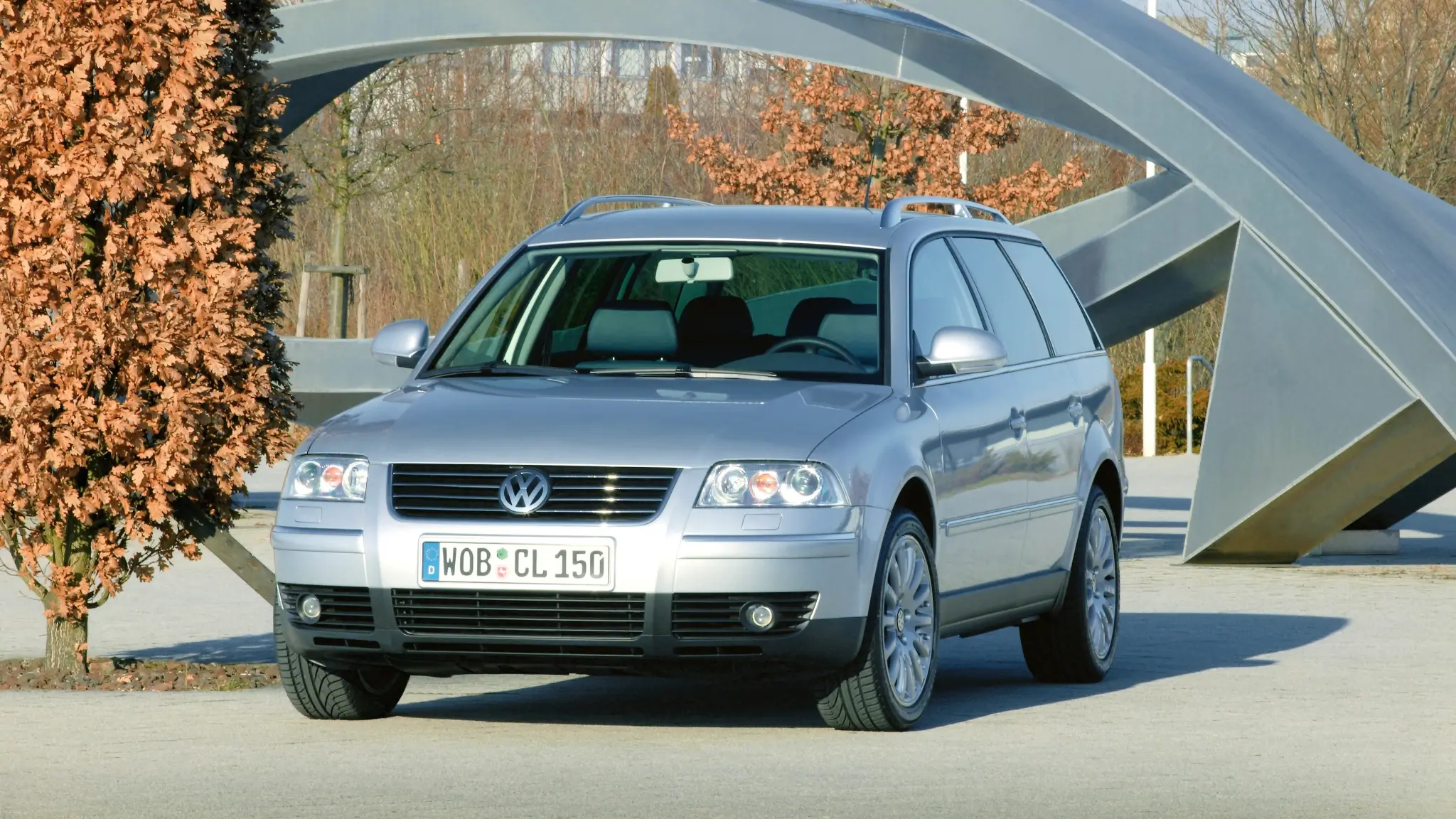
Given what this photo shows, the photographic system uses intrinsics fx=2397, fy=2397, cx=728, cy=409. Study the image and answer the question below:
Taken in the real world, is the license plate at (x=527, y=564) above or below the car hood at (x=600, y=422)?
below

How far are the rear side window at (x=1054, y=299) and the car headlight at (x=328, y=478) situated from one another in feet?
11.6

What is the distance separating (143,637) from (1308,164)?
771cm

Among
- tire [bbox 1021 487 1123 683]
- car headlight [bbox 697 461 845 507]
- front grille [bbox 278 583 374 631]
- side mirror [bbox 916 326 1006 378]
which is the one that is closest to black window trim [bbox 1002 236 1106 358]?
tire [bbox 1021 487 1123 683]

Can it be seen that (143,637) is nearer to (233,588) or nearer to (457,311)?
(233,588)

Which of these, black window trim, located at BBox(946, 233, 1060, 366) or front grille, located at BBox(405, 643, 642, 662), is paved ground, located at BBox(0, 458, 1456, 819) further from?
black window trim, located at BBox(946, 233, 1060, 366)

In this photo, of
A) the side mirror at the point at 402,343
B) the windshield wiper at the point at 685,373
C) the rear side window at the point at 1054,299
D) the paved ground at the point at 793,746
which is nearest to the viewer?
the paved ground at the point at 793,746

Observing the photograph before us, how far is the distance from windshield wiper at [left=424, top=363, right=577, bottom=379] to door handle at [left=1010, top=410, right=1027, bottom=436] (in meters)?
1.74

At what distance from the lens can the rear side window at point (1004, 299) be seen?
31.2ft

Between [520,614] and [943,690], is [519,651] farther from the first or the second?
[943,690]

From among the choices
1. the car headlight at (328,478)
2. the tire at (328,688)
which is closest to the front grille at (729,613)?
the car headlight at (328,478)

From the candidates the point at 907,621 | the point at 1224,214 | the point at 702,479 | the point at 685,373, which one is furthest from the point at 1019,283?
the point at 1224,214

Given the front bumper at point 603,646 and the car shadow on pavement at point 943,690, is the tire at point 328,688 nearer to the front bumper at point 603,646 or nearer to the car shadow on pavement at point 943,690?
the car shadow on pavement at point 943,690

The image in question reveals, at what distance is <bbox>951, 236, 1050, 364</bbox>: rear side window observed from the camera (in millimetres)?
9516

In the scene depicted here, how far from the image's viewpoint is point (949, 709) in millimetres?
8789
